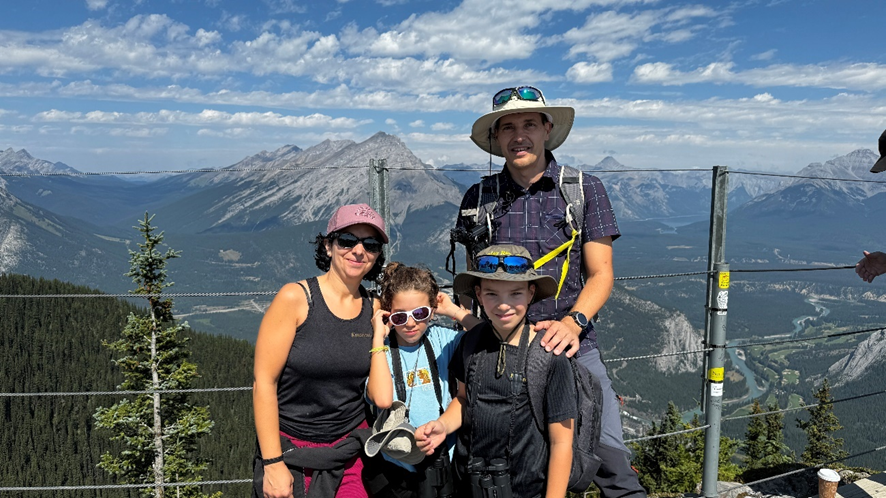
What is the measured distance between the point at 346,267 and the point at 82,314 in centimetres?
12407

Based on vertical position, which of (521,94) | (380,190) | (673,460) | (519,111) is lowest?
(673,460)

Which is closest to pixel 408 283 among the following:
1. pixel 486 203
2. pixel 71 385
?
pixel 486 203

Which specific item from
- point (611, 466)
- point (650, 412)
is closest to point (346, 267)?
point (611, 466)

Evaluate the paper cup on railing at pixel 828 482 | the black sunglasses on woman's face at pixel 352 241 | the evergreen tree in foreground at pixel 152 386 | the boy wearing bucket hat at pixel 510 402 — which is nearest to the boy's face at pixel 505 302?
the boy wearing bucket hat at pixel 510 402

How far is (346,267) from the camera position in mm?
3537

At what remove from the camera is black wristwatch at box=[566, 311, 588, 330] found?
3.43 m

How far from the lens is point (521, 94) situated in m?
3.74

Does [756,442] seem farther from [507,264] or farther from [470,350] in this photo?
[507,264]

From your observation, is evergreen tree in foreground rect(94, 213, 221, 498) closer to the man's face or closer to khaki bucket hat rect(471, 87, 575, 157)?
khaki bucket hat rect(471, 87, 575, 157)

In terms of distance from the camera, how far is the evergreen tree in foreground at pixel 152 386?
19969mm

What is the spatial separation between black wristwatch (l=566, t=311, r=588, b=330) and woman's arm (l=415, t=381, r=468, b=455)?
757 millimetres

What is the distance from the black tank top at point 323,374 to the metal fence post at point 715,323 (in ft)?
11.0

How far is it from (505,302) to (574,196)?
916mm

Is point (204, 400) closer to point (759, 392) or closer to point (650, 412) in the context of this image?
point (650, 412)
